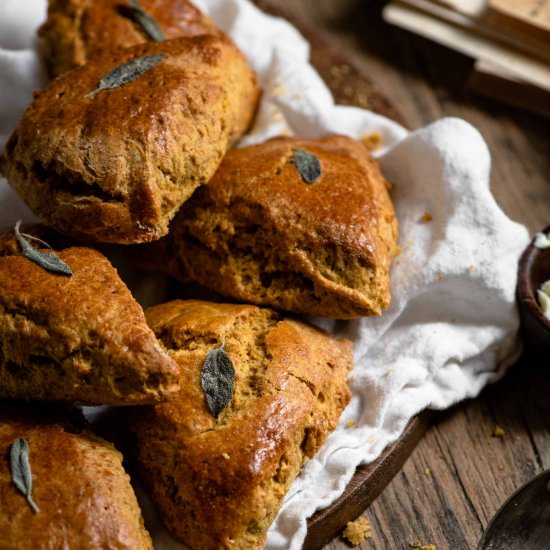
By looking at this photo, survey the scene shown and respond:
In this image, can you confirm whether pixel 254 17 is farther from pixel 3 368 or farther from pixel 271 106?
pixel 3 368

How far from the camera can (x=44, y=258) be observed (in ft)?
7.05

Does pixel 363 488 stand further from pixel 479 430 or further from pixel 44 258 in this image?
pixel 44 258

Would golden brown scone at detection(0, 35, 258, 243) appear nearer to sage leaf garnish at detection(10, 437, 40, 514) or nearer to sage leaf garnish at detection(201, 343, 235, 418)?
sage leaf garnish at detection(201, 343, 235, 418)

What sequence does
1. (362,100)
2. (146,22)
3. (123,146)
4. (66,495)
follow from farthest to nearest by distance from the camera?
(362,100) → (146,22) → (123,146) → (66,495)

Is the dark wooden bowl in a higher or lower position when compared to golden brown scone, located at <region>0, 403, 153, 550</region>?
higher

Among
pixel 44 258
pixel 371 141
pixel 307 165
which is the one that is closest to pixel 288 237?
pixel 307 165

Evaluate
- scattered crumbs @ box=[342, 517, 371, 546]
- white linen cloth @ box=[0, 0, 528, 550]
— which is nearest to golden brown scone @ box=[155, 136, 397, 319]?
white linen cloth @ box=[0, 0, 528, 550]

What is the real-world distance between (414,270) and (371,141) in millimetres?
681

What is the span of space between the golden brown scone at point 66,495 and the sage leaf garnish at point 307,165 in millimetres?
1023

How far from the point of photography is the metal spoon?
2242 millimetres

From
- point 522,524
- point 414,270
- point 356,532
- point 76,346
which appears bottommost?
point 356,532

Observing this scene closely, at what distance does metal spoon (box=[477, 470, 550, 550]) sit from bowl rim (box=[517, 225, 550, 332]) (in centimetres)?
59

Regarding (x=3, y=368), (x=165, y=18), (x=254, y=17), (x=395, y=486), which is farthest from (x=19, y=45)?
(x=395, y=486)

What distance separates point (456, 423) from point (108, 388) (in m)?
1.28
